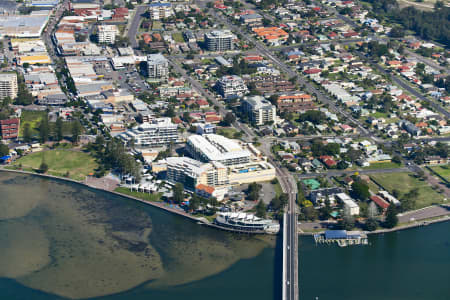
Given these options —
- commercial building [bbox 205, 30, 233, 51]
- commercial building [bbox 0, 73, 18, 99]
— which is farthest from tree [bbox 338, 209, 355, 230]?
commercial building [bbox 205, 30, 233, 51]

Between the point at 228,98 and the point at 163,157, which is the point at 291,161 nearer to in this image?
the point at 163,157

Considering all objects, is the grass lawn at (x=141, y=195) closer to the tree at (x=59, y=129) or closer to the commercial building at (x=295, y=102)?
the tree at (x=59, y=129)

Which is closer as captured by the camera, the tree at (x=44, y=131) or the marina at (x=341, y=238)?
the marina at (x=341, y=238)

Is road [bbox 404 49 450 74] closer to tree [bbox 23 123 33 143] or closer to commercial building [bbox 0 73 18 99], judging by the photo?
tree [bbox 23 123 33 143]

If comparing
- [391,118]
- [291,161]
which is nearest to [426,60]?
[391,118]

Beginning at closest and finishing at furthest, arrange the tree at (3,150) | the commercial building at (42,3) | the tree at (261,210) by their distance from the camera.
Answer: the tree at (261,210), the tree at (3,150), the commercial building at (42,3)

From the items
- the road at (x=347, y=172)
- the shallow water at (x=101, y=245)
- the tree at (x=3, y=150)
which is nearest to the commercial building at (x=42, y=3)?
the tree at (x=3, y=150)

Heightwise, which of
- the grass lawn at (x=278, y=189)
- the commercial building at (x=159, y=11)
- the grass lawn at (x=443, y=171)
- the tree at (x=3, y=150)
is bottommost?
the grass lawn at (x=443, y=171)

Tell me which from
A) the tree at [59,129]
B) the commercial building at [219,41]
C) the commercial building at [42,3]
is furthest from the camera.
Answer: the commercial building at [42,3]
